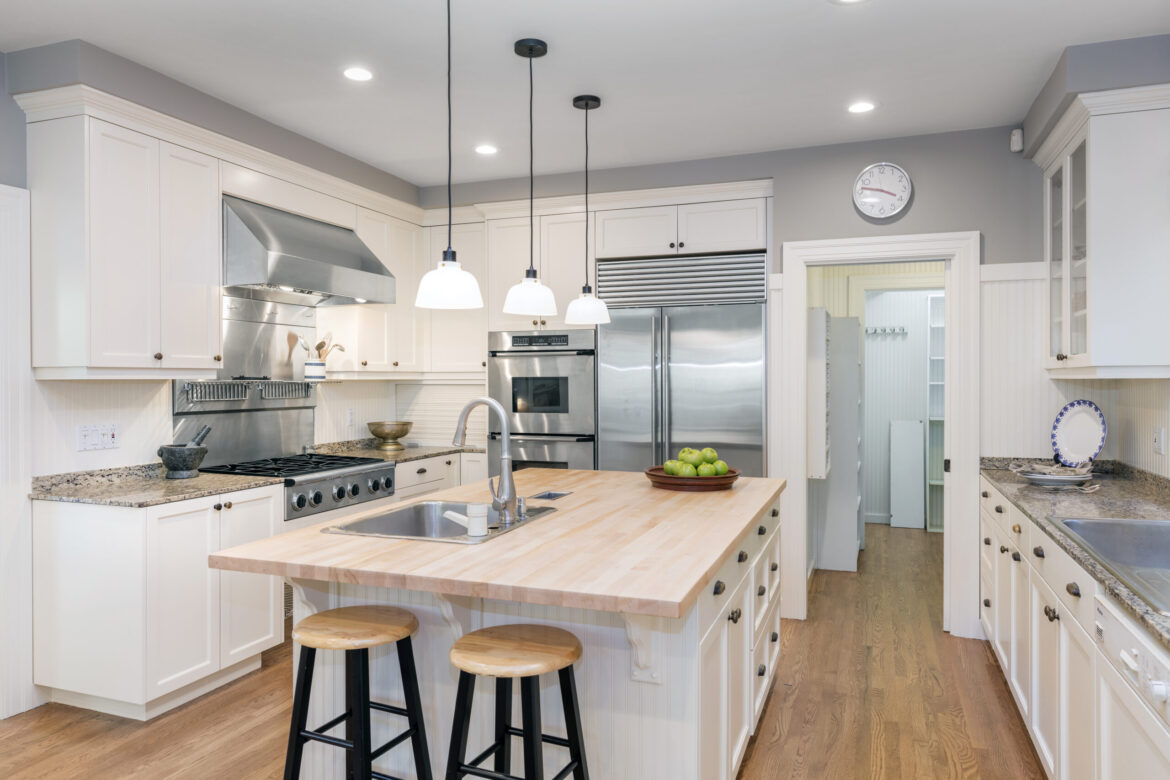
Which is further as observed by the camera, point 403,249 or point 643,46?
point 403,249

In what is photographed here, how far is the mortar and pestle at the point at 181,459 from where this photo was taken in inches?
133

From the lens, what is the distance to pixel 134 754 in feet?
8.87

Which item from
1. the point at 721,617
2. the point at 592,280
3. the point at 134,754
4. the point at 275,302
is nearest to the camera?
the point at 721,617

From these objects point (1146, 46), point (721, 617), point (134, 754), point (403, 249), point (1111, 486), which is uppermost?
point (1146, 46)

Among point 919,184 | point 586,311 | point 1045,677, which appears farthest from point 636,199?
point 1045,677

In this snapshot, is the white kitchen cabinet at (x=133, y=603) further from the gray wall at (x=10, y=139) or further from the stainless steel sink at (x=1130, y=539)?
the stainless steel sink at (x=1130, y=539)

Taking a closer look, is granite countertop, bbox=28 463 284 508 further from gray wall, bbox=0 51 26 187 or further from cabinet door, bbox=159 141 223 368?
gray wall, bbox=0 51 26 187

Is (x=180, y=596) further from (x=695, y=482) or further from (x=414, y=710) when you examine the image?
(x=695, y=482)

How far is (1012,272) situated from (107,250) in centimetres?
421

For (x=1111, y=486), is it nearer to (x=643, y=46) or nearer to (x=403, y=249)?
(x=643, y=46)

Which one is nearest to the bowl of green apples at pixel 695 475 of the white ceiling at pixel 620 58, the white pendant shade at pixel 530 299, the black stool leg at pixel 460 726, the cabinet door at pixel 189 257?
the white pendant shade at pixel 530 299

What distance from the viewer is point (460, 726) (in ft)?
6.08

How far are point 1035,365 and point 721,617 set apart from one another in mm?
2680

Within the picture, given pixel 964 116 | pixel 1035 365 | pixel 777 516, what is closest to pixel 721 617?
pixel 777 516
